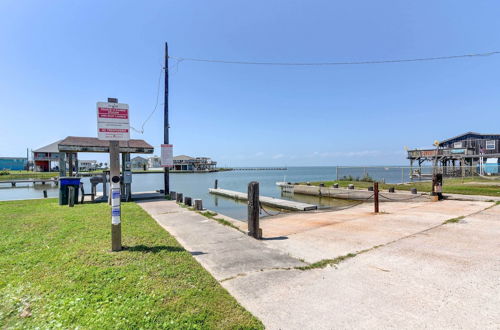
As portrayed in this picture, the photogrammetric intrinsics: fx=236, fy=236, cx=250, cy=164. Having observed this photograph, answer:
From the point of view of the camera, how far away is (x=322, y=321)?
2.54 metres

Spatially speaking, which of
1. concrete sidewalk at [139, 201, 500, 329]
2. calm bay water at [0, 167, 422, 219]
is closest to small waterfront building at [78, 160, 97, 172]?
calm bay water at [0, 167, 422, 219]

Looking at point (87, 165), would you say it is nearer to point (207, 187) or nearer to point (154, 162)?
point (154, 162)

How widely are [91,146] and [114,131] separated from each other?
9376 mm

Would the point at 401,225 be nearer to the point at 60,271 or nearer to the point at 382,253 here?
the point at 382,253

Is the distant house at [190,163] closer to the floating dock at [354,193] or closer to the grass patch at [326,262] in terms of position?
the floating dock at [354,193]

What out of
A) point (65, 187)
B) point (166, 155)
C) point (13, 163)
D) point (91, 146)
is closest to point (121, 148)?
point (91, 146)

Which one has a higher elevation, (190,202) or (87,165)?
(87,165)

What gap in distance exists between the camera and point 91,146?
12.5m

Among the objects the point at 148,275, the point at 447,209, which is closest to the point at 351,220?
the point at 447,209

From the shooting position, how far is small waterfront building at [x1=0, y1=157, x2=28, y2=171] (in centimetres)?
7338

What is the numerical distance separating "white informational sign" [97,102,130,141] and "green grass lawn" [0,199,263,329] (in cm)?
230

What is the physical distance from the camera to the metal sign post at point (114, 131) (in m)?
4.66

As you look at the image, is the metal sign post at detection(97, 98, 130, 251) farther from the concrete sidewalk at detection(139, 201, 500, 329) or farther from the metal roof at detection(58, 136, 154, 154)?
the metal roof at detection(58, 136, 154, 154)

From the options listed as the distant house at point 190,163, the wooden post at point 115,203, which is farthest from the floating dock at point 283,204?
the distant house at point 190,163
